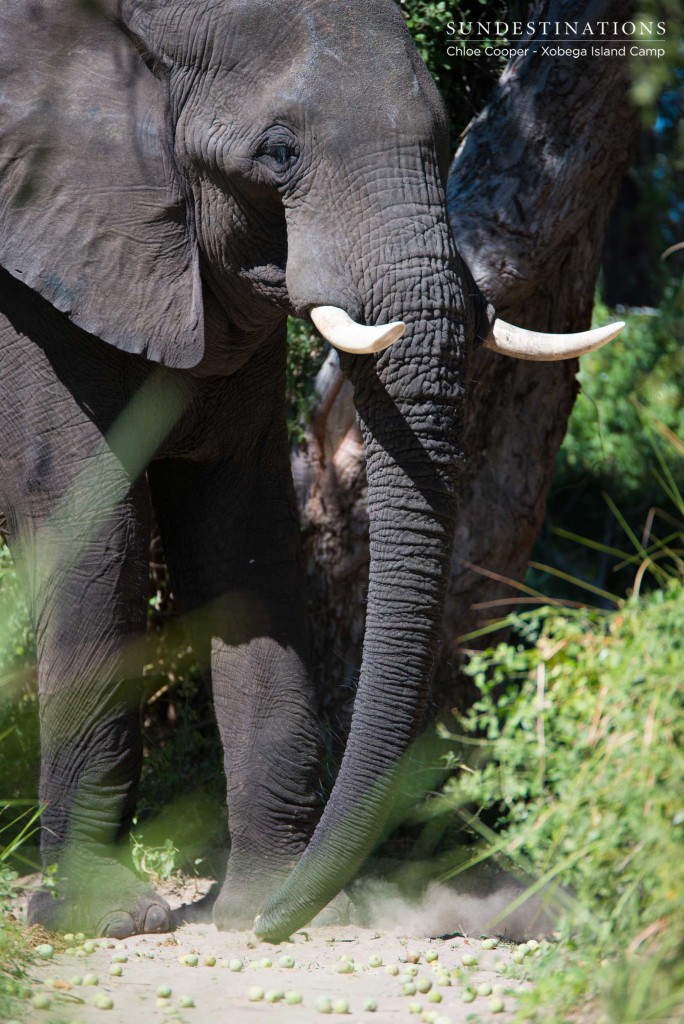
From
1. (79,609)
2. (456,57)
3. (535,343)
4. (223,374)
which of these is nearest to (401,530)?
(535,343)

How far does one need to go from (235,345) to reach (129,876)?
1699mm

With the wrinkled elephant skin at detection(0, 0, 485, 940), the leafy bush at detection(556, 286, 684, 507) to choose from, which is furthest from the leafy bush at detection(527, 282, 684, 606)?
the wrinkled elephant skin at detection(0, 0, 485, 940)

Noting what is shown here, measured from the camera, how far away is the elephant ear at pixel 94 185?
148 inches

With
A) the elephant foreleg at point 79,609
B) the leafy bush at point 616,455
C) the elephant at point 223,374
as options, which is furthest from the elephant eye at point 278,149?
the leafy bush at point 616,455

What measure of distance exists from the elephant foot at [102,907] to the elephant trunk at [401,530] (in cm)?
79

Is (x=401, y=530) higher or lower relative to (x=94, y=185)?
lower

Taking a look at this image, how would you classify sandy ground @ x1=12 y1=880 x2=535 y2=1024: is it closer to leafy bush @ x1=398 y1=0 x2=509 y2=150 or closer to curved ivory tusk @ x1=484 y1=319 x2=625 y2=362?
curved ivory tusk @ x1=484 y1=319 x2=625 y2=362

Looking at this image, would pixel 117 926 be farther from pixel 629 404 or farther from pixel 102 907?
pixel 629 404

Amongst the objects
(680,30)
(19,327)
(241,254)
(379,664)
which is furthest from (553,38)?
(379,664)

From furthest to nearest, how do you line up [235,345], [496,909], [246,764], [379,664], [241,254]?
[496,909] → [246,764] → [235,345] → [241,254] → [379,664]

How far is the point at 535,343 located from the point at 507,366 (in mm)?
1662

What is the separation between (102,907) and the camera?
4.00 metres

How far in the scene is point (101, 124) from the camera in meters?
3.76

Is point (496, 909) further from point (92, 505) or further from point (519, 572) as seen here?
point (92, 505)
